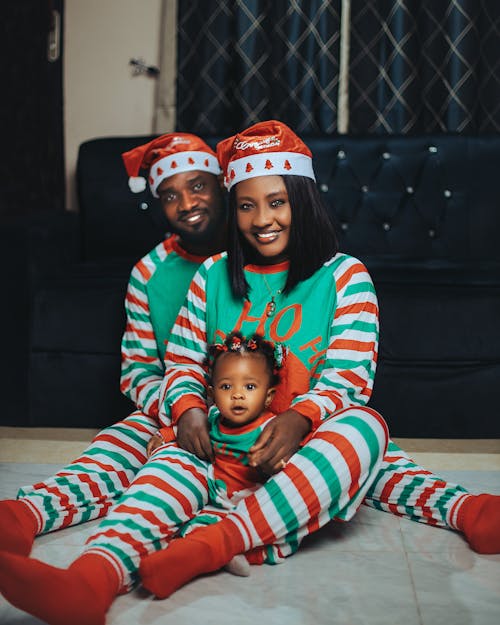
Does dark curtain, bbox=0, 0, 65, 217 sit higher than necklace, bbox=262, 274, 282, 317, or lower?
higher

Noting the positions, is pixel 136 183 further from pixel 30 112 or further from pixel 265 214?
pixel 30 112

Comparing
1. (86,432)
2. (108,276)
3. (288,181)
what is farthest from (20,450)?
(288,181)

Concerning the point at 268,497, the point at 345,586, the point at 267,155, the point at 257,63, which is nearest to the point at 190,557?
the point at 268,497

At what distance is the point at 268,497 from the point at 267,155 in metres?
0.63

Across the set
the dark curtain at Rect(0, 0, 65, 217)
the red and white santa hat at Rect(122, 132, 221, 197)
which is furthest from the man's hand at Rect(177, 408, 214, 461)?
the dark curtain at Rect(0, 0, 65, 217)

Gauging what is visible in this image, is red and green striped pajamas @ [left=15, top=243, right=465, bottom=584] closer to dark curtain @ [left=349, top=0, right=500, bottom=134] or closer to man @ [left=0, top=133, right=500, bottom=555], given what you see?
man @ [left=0, top=133, right=500, bottom=555]

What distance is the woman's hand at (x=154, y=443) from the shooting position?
150 cm

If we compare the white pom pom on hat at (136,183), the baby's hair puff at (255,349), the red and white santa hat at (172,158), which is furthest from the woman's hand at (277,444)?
the white pom pom on hat at (136,183)

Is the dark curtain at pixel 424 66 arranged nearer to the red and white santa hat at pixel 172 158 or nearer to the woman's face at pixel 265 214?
the red and white santa hat at pixel 172 158

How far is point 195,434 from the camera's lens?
1.39 meters

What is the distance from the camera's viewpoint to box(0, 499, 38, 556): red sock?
1.26 meters

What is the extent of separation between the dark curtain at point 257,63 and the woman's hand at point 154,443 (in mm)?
1844

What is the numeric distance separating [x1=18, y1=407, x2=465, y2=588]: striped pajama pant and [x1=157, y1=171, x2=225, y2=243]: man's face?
1.73ft

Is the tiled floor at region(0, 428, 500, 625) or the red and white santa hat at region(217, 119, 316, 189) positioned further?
the red and white santa hat at region(217, 119, 316, 189)
